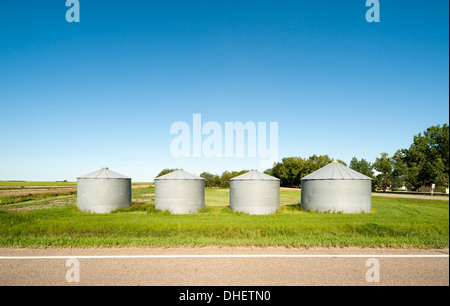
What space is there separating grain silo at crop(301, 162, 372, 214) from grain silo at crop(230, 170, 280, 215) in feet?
10.6

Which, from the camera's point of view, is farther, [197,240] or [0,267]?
[197,240]

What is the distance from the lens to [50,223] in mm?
11055

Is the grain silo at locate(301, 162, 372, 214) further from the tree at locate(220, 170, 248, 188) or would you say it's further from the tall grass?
the tree at locate(220, 170, 248, 188)

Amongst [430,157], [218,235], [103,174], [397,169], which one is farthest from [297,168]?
[218,235]

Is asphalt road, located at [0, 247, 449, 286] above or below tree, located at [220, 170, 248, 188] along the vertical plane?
above

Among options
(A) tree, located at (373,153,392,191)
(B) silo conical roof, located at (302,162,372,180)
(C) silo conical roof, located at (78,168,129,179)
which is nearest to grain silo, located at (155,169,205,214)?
(C) silo conical roof, located at (78,168,129,179)

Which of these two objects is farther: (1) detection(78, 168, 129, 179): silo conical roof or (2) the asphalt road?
(1) detection(78, 168, 129, 179): silo conical roof

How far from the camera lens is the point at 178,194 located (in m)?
18.0

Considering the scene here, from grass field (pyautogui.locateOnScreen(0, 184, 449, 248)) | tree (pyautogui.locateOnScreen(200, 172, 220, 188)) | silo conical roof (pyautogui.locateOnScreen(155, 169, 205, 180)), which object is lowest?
tree (pyautogui.locateOnScreen(200, 172, 220, 188))

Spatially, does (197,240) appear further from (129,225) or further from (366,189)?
(366,189)

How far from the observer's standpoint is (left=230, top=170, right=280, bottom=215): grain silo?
18034 millimetres

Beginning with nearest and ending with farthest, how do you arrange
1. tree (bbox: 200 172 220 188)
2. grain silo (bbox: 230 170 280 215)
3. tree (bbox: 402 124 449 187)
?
grain silo (bbox: 230 170 280 215), tree (bbox: 402 124 449 187), tree (bbox: 200 172 220 188)
